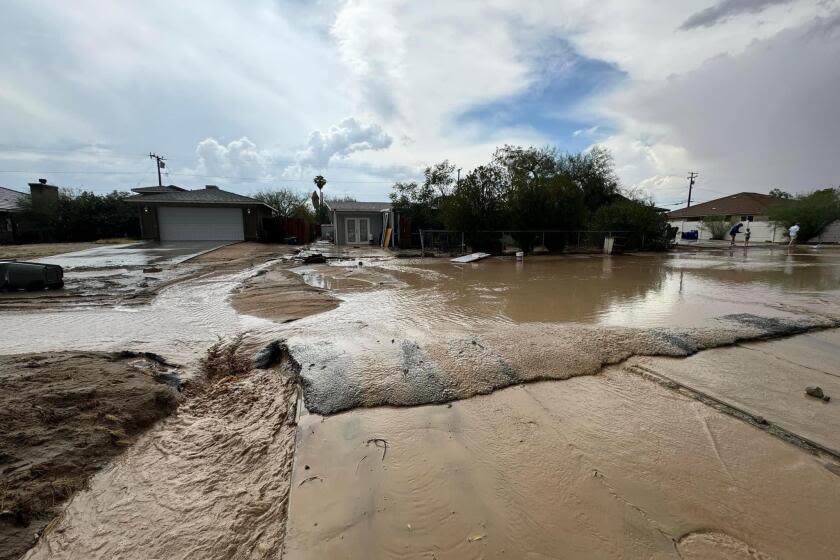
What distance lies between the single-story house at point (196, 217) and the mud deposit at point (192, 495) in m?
24.1

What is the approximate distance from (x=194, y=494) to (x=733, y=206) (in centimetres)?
5385

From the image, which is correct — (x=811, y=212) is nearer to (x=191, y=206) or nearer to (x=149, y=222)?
(x=191, y=206)

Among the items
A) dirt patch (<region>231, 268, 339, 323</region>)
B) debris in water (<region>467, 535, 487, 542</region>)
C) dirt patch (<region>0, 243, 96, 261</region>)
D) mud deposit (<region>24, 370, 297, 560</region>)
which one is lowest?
debris in water (<region>467, 535, 487, 542</region>)

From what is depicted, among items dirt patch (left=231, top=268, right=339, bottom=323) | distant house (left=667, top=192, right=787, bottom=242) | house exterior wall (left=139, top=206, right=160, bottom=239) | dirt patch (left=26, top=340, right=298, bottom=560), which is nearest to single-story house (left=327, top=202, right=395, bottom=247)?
house exterior wall (left=139, top=206, right=160, bottom=239)

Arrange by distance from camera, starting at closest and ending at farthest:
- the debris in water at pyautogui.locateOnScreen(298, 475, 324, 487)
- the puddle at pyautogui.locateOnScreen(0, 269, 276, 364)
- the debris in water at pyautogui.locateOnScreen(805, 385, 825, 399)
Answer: the debris in water at pyautogui.locateOnScreen(298, 475, 324, 487)
the debris in water at pyautogui.locateOnScreen(805, 385, 825, 399)
the puddle at pyautogui.locateOnScreen(0, 269, 276, 364)

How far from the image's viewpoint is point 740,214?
3881cm

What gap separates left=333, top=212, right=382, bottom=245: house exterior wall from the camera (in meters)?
25.5

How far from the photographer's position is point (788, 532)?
2.02 m

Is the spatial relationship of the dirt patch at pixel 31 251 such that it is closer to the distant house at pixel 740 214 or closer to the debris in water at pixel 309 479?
the debris in water at pixel 309 479

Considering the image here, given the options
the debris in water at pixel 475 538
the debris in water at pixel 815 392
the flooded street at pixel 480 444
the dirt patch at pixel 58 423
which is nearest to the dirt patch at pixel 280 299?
the flooded street at pixel 480 444

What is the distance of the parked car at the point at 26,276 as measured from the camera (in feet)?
25.7

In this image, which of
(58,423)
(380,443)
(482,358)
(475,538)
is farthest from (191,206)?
(475,538)

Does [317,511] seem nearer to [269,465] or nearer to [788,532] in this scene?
[269,465]

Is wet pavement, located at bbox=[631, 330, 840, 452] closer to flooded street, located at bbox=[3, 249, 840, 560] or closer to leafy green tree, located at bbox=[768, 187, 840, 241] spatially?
flooded street, located at bbox=[3, 249, 840, 560]
